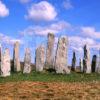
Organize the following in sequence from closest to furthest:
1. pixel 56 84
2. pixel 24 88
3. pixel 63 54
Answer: pixel 24 88
pixel 56 84
pixel 63 54

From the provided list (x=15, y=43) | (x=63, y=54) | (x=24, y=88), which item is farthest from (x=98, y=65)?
(x=24, y=88)

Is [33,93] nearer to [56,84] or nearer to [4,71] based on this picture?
Answer: [56,84]

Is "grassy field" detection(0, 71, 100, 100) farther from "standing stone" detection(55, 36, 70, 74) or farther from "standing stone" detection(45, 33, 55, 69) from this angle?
"standing stone" detection(45, 33, 55, 69)

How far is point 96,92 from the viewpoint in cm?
2061

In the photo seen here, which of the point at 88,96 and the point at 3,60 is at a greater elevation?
the point at 3,60

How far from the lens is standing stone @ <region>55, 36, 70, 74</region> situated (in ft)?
108

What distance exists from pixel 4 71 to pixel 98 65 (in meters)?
9.85

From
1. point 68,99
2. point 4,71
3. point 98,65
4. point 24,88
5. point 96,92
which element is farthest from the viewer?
point 98,65

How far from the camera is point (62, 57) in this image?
1318 inches

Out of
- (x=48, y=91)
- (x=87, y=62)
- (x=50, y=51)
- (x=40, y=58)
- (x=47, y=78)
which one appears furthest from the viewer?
(x=50, y=51)

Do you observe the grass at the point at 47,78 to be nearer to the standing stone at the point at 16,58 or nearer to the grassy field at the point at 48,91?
the grassy field at the point at 48,91

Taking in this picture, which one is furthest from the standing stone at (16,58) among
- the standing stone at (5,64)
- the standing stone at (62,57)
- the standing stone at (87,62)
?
the standing stone at (87,62)

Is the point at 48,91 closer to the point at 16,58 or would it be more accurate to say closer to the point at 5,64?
the point at 5,64

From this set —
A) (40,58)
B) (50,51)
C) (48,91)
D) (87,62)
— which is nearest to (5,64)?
(40,58)
